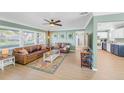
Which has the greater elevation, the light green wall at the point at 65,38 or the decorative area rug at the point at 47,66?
the light green wall at the point at 65,38

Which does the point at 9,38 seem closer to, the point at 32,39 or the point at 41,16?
the point at 32,39

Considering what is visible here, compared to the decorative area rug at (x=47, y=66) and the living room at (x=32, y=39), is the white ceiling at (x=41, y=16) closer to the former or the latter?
the living room at (x=32, y=39)

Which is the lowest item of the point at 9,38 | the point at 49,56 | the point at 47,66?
the point at 47,66

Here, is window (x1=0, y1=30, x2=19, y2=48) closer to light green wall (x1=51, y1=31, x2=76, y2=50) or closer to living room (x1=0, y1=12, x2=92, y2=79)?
living room (x1=0, y1=12, x2=92, y2=79)

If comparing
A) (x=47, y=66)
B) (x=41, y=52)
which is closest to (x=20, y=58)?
(x=47, y=66)

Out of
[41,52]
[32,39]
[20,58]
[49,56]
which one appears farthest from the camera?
[32,39]

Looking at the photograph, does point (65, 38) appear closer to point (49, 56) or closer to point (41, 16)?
point (49, 56)

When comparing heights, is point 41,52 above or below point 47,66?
above

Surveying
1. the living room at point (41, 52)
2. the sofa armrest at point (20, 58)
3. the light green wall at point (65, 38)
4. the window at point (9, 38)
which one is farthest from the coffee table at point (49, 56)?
the light green wall at point (65, 38)

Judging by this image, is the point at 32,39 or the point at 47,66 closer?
the point at 47,66

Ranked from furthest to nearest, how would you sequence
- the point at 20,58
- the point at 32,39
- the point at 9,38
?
the point at 32,39 < the point at 9,38 < the point at 20,58

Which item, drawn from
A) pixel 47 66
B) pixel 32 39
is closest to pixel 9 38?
pixel 32 39
